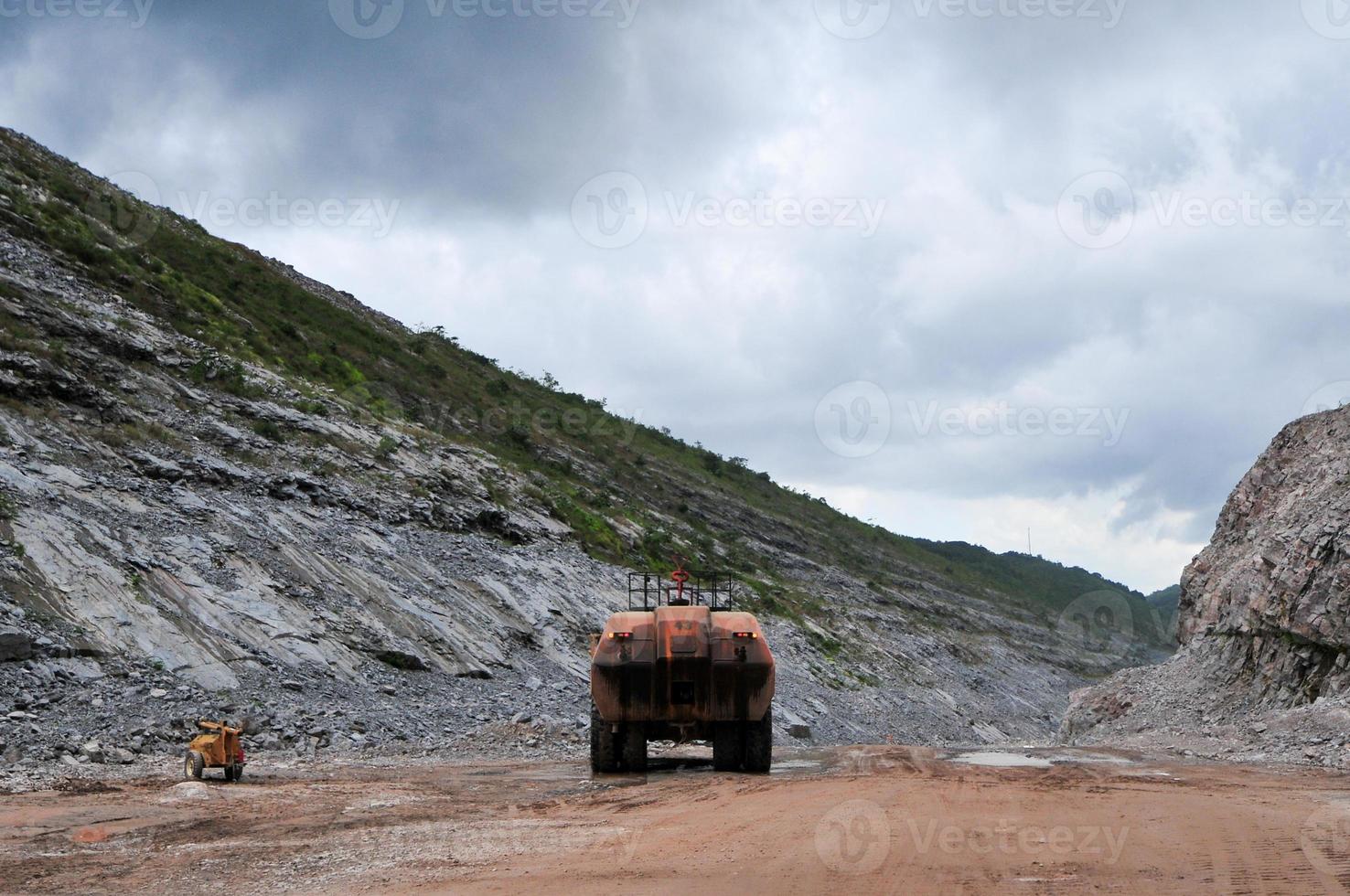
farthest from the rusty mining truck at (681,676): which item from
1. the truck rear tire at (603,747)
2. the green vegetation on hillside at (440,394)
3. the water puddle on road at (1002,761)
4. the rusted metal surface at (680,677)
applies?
the green vegetation on hillside at (440,394)

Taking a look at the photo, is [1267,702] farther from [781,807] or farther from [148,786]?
[148,786]

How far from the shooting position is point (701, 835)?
873 cm

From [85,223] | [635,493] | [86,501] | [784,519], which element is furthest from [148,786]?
[784,519]

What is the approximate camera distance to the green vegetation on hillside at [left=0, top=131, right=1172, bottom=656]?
34500mm

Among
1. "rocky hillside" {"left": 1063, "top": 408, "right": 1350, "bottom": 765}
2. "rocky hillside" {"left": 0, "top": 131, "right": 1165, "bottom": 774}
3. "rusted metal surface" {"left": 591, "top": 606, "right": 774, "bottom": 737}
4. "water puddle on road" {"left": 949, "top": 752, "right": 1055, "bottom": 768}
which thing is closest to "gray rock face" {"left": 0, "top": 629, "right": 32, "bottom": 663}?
"rocky hillside" {"left": 0, "top": 131, "right": 1165, "bottom": 774}

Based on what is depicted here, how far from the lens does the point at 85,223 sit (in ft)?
121

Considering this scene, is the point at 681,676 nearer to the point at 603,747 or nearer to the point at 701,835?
the point at 603,747

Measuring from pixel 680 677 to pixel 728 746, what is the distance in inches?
54.7

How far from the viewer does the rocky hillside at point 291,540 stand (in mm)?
17703

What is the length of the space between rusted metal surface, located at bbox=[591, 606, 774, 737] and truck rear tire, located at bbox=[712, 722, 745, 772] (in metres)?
0.42

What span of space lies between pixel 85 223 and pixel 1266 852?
40.2m

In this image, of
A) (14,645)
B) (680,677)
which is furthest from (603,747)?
(14,645)

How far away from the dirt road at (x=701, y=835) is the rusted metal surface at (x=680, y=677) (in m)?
0.97

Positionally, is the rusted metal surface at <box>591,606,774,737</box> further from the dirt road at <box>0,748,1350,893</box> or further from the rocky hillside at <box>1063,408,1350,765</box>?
the rocky hillside at <box>1063,408,1350,765</box>
